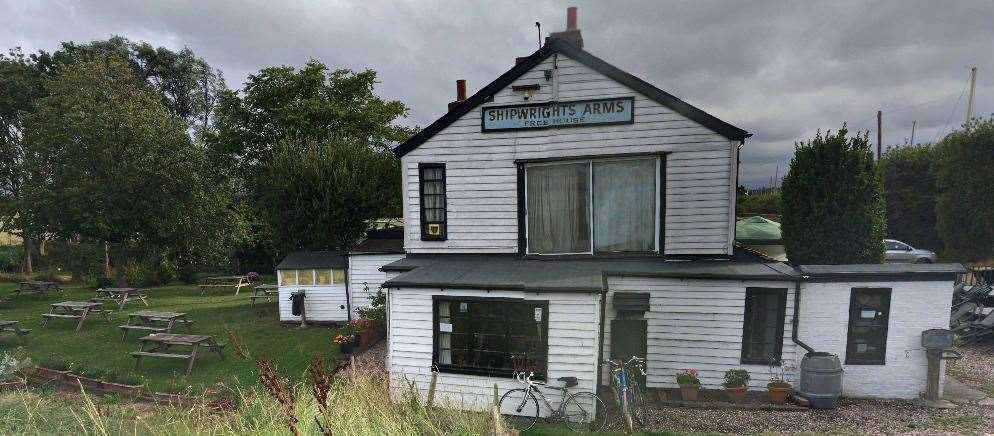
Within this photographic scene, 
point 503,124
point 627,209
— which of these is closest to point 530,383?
point 627,209

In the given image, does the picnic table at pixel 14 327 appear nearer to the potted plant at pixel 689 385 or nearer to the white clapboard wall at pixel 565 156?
the white clapboard wall at pixel 565 156

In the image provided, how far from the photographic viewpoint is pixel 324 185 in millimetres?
19500

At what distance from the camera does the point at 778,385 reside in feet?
30.2

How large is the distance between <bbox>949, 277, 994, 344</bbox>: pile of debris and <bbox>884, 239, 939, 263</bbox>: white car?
34.3ft

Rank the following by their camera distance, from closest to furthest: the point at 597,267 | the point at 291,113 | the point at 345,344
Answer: the point at 597,267 → the point at 345,344 → the point at 291,113

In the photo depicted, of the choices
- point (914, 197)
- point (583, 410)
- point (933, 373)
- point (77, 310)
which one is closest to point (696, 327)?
point (583, 410)

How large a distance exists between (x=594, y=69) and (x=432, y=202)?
552 cm

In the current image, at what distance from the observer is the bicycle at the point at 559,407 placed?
8375 mm

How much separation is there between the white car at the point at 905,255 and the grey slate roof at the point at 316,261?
28.6 m

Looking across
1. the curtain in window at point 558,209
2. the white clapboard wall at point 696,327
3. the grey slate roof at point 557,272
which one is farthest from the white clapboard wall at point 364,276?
the white clapboard wall at point 696,327

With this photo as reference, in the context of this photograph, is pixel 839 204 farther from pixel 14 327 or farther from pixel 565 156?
pixel 14 327

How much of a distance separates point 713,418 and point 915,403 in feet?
14.8

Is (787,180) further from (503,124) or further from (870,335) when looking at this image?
(503,124)

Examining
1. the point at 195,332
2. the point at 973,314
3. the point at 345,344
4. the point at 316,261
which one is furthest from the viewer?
the point at 316,261
